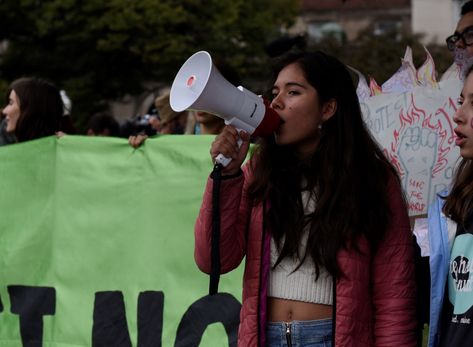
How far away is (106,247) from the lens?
17.3 ft

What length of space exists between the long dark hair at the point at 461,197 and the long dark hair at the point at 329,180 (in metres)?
0.20

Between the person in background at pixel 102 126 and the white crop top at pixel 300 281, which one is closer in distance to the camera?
the white crop top at pixel 300 281

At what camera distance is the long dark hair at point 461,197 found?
9.87 feet

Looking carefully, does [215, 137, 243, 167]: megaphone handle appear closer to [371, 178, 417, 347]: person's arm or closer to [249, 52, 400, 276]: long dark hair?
[249, 52, 400, 276]: long dark hair

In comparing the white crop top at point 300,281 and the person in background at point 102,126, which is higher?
the person in background at point 102,126

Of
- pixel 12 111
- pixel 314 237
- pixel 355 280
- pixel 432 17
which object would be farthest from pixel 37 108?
pixel 432 17

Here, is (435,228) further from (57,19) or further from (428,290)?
(57,19)

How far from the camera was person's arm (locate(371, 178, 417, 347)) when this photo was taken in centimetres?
309

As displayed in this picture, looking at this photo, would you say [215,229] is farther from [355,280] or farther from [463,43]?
[463,43]

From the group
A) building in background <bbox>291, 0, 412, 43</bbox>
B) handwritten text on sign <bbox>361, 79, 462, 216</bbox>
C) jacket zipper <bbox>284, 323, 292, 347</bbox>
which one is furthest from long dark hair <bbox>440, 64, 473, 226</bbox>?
building in background <bbox>291, 0, 412, 43</bbox>

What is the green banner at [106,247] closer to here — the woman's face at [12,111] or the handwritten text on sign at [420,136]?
the woman's face at [12,111]

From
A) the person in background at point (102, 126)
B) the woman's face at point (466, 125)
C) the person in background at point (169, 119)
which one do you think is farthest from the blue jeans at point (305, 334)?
the person in background at point (102, 126)

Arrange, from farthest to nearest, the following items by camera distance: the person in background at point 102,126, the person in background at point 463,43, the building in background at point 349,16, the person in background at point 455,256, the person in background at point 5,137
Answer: the building in background at point 349,16
the person in background at point 102,126
the person in background at point 5,137
the person in background at point 463,43
the person in background at point 455,256

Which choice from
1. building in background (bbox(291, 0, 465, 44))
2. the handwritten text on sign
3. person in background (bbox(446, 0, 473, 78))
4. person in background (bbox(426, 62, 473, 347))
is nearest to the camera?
person in background (bbox(426, 62, 473, 347))
